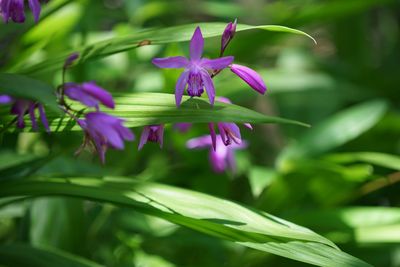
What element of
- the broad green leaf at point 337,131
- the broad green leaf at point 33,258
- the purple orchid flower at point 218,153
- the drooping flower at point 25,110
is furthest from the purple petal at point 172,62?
the broad green leaf at point 337,131

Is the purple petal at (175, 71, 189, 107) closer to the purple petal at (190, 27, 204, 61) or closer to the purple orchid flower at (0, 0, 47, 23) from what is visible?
the purple petal at (190, 27, 204, 61)

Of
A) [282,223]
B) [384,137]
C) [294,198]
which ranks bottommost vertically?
[282,223]

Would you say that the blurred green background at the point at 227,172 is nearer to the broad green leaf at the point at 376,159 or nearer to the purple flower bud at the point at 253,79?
the broad green leaf at the point at 376,159

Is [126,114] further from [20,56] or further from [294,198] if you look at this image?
[294,198]

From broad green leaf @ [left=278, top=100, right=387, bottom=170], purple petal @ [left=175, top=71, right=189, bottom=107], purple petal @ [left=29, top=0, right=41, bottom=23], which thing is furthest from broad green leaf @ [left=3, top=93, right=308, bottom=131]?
broad green leaf @ [left=278, top=100, right=387, bottom=170]

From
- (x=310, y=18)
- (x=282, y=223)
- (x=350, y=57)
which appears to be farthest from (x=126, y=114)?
(x=350, y=57)
